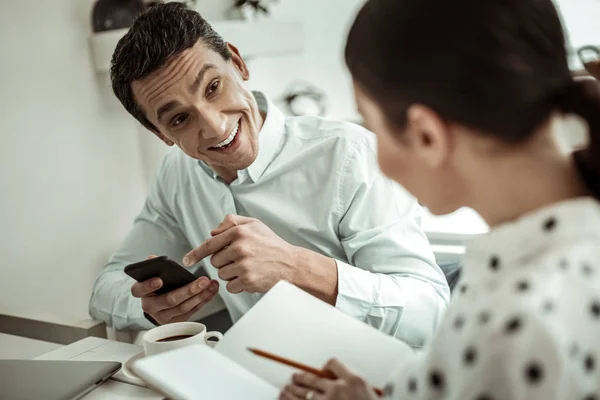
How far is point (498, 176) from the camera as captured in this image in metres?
0.63

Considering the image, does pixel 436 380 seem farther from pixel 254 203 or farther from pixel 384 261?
pixel 254 203

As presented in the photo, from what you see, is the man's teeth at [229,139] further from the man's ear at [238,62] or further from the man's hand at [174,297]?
the man's hand at [174,297]

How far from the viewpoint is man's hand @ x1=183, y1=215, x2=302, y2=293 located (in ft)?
3.63

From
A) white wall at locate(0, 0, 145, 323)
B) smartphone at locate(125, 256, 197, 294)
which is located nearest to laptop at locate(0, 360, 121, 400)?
smartphone at locate(125, 256, 197, 294)

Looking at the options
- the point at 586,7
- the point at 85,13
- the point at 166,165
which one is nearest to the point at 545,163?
the point at 166,165

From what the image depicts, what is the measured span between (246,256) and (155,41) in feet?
1.64

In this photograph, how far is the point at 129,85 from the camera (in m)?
1.36

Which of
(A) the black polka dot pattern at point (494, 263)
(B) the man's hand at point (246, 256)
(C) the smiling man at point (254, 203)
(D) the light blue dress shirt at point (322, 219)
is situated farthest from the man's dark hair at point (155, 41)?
(A) the black polka dot pattern at point (494, 263)

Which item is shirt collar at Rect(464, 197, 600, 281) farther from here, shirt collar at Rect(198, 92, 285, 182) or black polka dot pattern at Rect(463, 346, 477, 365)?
shirt collar at Rect(198, 92, 285, 182)

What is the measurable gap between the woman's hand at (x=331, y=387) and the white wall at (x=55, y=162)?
1.17 metres

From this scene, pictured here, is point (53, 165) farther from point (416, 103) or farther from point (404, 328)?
point (416, 103)

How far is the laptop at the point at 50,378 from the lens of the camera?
935 mm

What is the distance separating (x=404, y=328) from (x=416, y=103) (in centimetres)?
70

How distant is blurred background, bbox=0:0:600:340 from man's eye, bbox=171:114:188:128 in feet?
1.57
